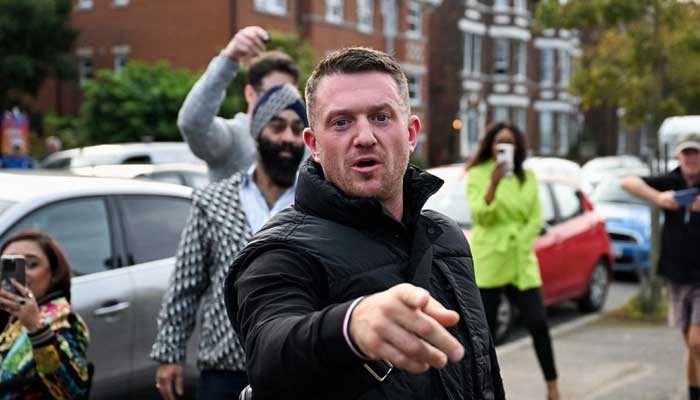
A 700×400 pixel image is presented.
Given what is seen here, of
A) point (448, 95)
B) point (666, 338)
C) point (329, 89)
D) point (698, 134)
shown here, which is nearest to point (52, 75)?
point (448, 95)

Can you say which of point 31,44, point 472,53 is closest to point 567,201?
point 31,44

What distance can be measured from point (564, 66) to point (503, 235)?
5056 centimetres

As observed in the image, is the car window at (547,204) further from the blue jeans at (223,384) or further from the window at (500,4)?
the window at (500,4)

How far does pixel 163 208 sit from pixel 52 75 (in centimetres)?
3249

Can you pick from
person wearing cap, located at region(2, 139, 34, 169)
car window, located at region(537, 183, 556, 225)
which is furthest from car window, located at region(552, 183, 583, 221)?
person wearing cap, located at region(2, 139, 34, 169)

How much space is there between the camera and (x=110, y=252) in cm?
567

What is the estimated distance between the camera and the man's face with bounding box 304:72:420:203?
2.15m

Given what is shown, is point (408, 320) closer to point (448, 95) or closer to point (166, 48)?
point (166, 48)

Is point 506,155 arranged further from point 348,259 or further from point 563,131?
point 563,131

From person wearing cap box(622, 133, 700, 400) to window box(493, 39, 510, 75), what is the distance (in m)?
44.5

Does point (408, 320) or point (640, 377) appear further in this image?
point (640, 377)

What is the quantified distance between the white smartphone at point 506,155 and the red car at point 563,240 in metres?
2.97

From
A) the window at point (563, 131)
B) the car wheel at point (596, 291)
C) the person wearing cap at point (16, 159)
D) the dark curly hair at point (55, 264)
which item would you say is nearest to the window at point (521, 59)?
the window at point (563, 131)

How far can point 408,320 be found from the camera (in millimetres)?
1592
